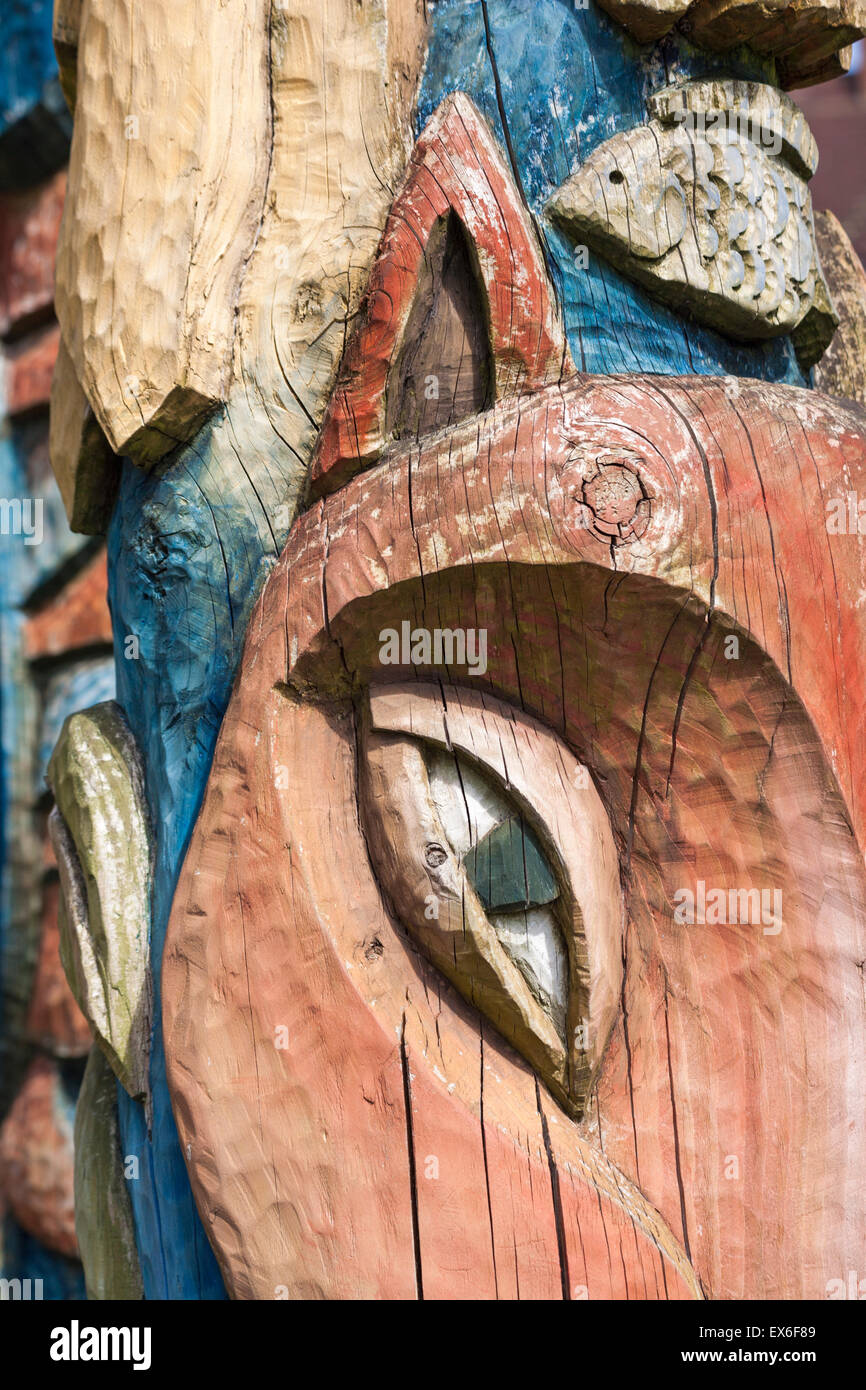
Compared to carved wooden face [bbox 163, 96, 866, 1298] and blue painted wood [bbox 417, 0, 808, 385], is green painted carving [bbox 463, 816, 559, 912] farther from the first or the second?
blue painted wood [bbox 417, 0, 808, 385]

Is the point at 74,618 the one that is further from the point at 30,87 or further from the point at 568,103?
the point at 568,103

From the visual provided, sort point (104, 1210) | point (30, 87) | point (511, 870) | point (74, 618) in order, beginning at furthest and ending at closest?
point (74, 618) → point (30, 87) → point (104, 1210) → point (511, 870)

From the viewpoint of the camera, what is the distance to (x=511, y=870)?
173cm

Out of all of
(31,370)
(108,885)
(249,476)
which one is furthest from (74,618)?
(249,476)

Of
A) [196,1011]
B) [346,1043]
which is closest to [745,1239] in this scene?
[346,1043]

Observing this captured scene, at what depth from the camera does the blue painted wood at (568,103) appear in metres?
1.87

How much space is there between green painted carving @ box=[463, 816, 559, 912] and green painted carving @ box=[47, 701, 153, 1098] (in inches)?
21.8

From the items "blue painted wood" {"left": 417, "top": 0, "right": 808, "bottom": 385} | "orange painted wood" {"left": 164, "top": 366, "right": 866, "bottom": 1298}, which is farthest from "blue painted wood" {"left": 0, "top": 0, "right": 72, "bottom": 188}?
"orange painted wood" {"left": 164, "top": 366, "right": 866, "bottom": 1298}

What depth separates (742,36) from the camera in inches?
77.4

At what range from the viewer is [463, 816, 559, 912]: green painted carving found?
173cm

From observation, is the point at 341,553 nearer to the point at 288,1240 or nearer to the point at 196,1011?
the point at 196,1011

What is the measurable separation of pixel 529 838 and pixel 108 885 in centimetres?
68

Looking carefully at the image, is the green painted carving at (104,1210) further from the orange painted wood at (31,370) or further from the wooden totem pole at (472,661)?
the orange painted wood at (31,370)

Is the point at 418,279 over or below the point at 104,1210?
over
